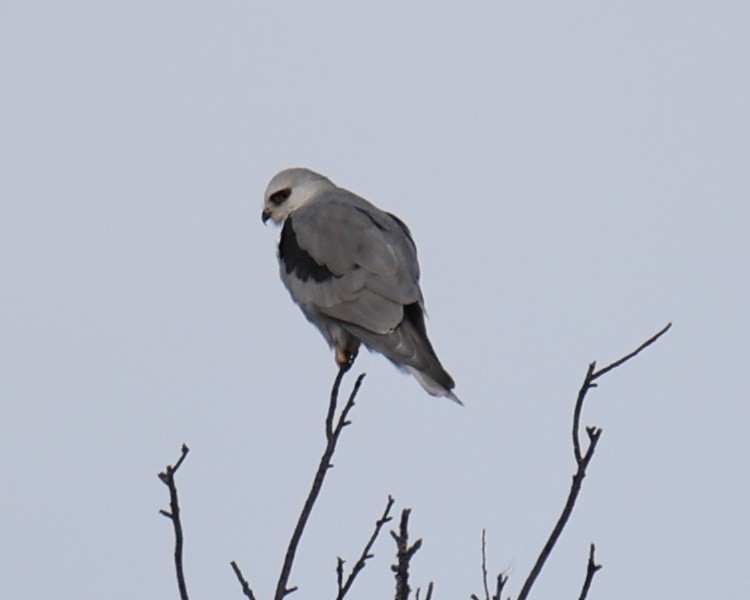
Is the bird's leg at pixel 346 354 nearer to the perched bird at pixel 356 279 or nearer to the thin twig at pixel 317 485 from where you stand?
the perched bird at pixel 356 279

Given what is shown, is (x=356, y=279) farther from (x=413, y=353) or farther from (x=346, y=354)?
(x=413, y=353)

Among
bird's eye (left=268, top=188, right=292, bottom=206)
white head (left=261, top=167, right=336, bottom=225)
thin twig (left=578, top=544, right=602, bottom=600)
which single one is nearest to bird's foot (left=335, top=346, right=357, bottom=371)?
white head (left=261, top=167, right=336, bottom=225)

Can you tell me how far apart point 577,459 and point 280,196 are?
13.5 ft

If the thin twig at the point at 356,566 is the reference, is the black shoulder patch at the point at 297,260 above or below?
above

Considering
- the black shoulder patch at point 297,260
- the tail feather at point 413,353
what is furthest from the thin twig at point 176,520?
the black shoulder patch at point 297,260

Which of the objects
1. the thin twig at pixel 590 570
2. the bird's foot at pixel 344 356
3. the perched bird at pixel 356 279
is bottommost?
the thin twig at pixel 590 570

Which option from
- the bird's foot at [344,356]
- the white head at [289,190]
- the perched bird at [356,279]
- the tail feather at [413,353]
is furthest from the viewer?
the white head at [289,190]

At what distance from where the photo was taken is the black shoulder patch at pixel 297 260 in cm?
528

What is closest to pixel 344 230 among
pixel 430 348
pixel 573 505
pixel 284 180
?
pixel 430 348

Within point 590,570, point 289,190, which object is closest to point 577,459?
point 590,570

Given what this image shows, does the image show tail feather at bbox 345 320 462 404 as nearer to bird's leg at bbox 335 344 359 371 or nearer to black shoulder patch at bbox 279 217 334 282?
bird's leg at bbox 335 344 359 371

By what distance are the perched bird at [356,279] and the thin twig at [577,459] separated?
2115 mm

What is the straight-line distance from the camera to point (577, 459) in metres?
2.54

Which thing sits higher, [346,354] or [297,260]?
[297,260]
